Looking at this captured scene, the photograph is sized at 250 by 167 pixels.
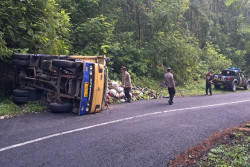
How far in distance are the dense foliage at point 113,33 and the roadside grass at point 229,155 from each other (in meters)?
7.45

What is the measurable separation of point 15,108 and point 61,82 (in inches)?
70.9

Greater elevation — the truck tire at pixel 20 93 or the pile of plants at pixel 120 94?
the truck tire at pixel 20 93

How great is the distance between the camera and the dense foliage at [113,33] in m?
9.49

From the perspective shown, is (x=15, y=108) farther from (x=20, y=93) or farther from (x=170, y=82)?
(x=170, y=82)

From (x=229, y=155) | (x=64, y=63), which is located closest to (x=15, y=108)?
(x=64, y=63)

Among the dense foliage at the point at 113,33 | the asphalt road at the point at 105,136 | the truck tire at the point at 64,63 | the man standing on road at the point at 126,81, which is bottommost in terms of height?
the asphalt road at the point at 105,136

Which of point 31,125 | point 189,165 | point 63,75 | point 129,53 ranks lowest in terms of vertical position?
point 189,165

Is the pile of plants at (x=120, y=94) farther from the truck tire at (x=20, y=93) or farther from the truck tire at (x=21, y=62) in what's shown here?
the truck tire at (x=21, y=62)

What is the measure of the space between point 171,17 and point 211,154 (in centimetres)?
1624

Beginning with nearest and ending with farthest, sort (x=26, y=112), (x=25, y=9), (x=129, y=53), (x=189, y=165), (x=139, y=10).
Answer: (x=189, y=165) < (x=26, y=112) < (x=25, y=9) < (x=129, y=53) < (x=139, y=10)

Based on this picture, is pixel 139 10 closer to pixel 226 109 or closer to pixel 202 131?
pixel 226 109

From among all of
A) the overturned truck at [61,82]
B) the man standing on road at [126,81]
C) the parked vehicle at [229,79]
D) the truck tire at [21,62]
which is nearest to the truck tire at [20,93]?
the overturned truck at [61,82]

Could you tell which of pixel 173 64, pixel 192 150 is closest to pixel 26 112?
pixel 192 150

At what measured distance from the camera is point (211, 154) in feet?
15.4
